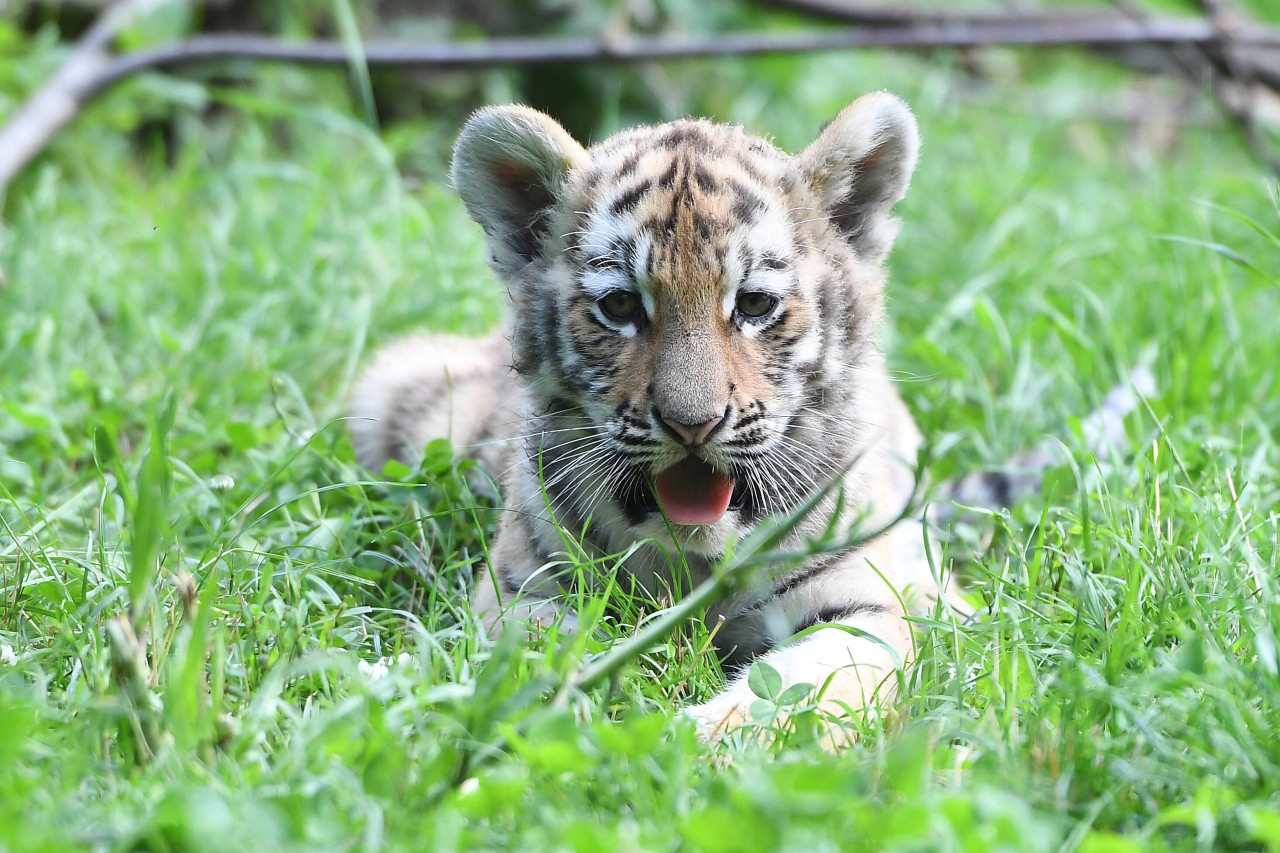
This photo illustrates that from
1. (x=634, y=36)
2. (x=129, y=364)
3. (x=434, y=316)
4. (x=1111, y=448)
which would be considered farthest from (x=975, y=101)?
(x=129, y=364)

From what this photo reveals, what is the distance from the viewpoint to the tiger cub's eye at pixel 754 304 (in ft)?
11.0

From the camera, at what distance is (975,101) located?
8.91 metres

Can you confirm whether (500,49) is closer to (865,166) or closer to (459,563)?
(865,166)

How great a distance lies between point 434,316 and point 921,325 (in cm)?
224

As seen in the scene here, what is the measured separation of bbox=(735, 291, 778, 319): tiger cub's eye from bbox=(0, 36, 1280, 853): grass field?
901 mm

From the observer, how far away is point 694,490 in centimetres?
340

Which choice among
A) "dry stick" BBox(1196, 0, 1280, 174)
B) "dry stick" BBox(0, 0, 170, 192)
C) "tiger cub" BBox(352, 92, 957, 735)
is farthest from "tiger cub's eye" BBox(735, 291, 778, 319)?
"dry stick" BBox(0, 0, 170, 192)

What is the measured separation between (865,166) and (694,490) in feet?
3.88

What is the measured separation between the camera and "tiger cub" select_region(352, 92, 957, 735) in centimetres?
325

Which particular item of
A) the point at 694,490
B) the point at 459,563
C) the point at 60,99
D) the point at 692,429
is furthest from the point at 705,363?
the point at 60,99

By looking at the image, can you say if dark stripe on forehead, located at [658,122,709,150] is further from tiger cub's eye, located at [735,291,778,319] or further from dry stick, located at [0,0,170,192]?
dry stick, located at [0,0,170,192]

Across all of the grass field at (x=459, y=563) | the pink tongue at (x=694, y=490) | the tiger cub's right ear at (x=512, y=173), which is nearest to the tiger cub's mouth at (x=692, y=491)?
the pink tongue at (x=694, y=490)

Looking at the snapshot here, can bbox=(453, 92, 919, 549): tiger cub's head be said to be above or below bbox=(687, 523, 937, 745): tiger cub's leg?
above

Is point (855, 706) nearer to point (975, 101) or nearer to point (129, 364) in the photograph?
point (129, 364)
